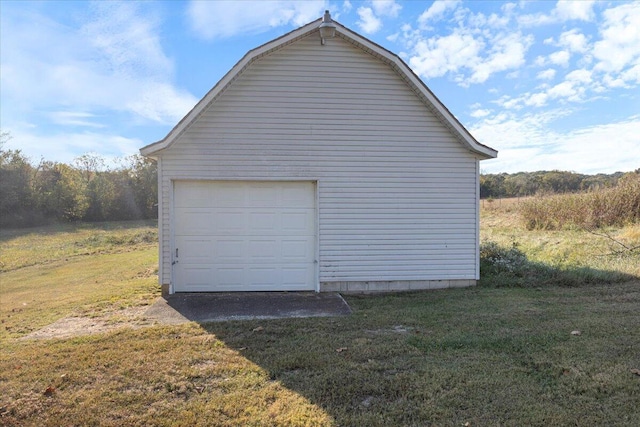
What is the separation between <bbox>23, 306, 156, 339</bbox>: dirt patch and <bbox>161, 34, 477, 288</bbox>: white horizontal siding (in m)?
1.51

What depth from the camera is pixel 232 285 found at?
7863mm

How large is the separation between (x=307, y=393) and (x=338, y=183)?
5.03 meters

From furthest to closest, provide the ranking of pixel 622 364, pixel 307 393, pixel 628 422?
1. pixel 622 364
2. pixel 307 393
3. pixel 628 422

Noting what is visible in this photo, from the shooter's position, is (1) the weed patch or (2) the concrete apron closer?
(2) the concrete apron

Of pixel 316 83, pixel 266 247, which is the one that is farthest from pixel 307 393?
pixel 316 83

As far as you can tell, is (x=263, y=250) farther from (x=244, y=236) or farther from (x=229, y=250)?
(x=229, y=250)

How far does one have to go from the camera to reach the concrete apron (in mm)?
6152

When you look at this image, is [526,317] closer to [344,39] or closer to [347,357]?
[347,357]

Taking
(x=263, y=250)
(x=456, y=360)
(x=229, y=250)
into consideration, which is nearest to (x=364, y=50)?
(x=263, y=250)

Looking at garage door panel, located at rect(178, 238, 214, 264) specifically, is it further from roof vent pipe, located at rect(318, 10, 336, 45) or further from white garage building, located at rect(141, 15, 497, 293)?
roof vent pipe, located at rect(318, 10, 336, 45)

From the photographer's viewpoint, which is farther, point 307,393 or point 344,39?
point 344,39

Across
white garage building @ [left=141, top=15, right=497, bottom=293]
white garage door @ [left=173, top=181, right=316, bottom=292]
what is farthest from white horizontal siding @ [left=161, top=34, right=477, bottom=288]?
white garage door @ [left=173, top=181, right=316, bottom=292]

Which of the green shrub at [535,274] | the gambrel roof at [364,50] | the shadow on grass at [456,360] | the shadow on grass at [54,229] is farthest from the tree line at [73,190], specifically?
the shadow on grass at [456,360]

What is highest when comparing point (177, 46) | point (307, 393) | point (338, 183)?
point (177, 46)
